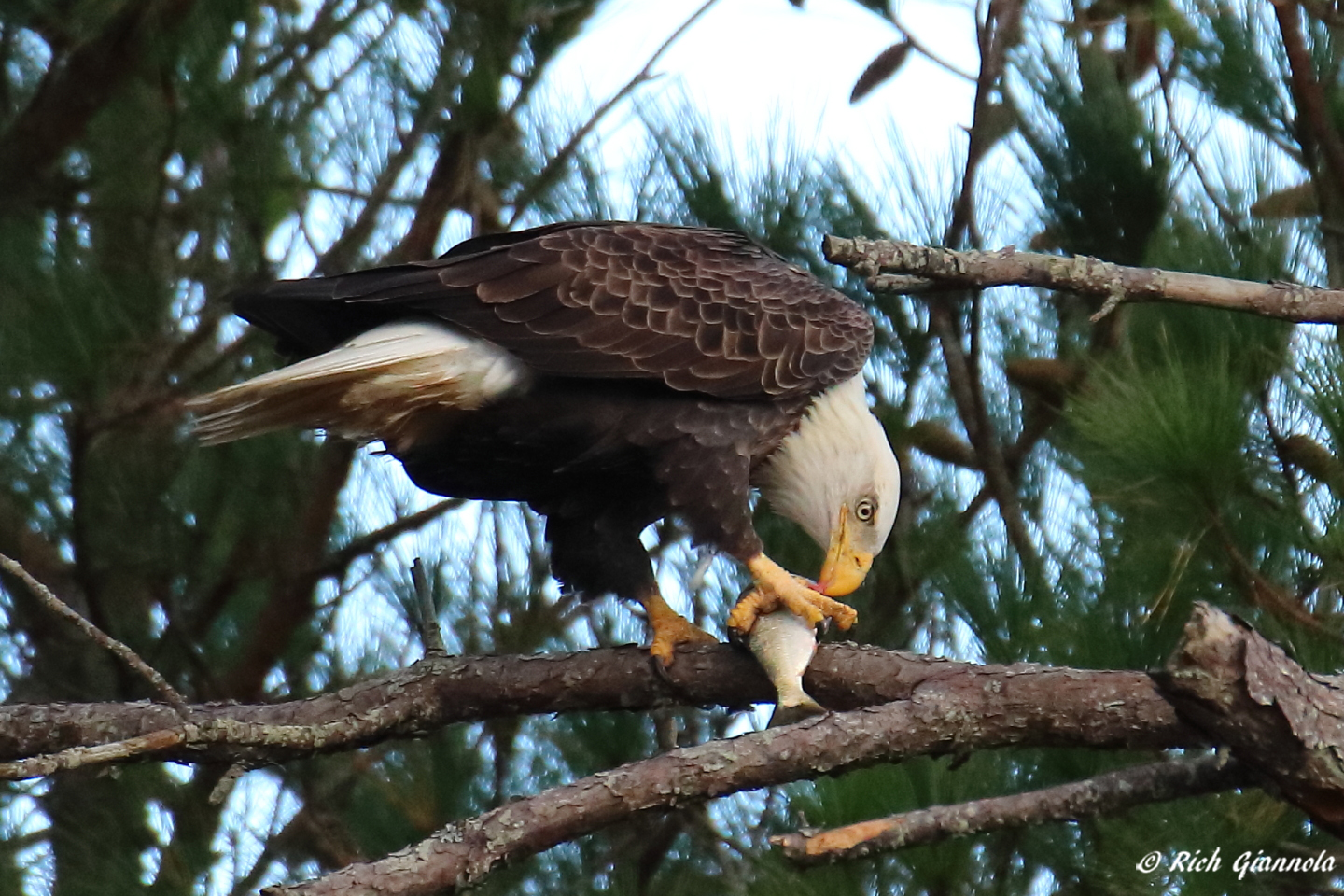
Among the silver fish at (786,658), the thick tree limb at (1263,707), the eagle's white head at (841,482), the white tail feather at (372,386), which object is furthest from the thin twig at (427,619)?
the thick tree limb at (1263,707)

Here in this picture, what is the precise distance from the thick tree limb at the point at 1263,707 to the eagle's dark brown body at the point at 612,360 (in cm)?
134

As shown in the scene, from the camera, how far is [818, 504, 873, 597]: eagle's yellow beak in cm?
341

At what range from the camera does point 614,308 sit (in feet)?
11.1

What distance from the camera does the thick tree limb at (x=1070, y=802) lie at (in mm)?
2275

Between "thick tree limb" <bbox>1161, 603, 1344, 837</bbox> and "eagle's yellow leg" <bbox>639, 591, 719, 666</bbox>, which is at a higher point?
"eagle's yellow leg" <bbox>639, 591, 719, 666</bbox>

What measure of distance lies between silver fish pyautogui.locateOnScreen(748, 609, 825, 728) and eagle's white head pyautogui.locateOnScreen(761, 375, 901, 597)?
398mm

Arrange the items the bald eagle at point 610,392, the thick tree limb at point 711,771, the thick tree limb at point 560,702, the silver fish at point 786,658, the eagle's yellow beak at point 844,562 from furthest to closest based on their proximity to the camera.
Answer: the eagle's yellow beak at point 844,562 → the bald eagle at point 610,392 → the silver fish at point 786,658 → the thick tree limb at point 560,702 → the thick tree limb at point 711,771

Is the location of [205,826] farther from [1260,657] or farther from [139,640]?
[1260,657]

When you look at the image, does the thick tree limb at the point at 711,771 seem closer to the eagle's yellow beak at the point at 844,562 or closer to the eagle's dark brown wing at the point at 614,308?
the eagle's yellow beak at the point at 844,562

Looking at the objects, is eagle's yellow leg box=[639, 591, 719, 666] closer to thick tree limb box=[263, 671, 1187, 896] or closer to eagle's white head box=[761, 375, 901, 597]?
eagle's white head box=[761, 375, 901, 597]

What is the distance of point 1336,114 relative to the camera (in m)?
3.43

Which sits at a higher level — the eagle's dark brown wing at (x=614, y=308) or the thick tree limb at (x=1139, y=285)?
the eagle's dark brown wing at (x=614, y=308)

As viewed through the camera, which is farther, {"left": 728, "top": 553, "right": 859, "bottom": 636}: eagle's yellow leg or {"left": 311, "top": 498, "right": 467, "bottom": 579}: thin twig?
{"left": 311, "top": 498, "right": 467, "bottom": 579}: thin twig

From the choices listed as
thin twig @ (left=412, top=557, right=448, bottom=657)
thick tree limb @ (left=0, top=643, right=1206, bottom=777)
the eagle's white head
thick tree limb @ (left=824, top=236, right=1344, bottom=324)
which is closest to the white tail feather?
thin twig @ (left=412, top=557, right=448, bottom=657)
